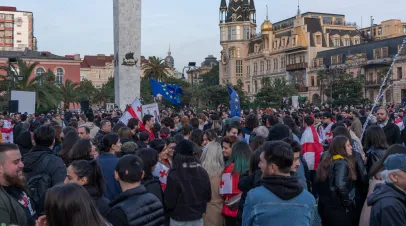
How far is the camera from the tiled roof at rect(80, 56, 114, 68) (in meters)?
113

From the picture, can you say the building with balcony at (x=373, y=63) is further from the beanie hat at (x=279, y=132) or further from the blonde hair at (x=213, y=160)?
the blonde hair at (x=213, y=160)

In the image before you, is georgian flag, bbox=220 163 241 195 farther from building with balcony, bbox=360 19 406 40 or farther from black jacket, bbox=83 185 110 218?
building with balcony, bbox=360 19 406 40

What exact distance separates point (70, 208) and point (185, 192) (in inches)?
116

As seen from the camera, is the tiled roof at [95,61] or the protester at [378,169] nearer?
the protester at [378,169]

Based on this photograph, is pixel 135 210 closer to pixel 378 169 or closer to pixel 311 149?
pixel 378 169

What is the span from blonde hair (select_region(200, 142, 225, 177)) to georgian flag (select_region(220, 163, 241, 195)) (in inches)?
5.1

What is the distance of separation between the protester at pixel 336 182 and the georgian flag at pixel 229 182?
105 cm

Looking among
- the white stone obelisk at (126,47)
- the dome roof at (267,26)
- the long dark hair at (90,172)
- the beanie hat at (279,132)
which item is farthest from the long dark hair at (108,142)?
the dome roof at (267,26)

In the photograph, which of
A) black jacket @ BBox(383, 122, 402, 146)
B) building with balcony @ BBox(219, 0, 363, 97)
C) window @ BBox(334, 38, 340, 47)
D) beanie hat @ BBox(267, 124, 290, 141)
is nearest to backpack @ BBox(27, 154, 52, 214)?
beanie hat @ BBox(267, 124, 290, 141)

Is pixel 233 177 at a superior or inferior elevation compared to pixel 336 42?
inferior

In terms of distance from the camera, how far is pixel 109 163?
20.5ft

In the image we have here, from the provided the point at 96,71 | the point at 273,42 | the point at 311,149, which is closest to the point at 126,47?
the point at 311,149

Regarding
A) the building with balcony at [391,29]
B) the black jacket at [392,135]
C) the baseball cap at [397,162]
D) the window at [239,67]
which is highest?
the building with balcony at [391,29]

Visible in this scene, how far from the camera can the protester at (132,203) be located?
14.0 feet
